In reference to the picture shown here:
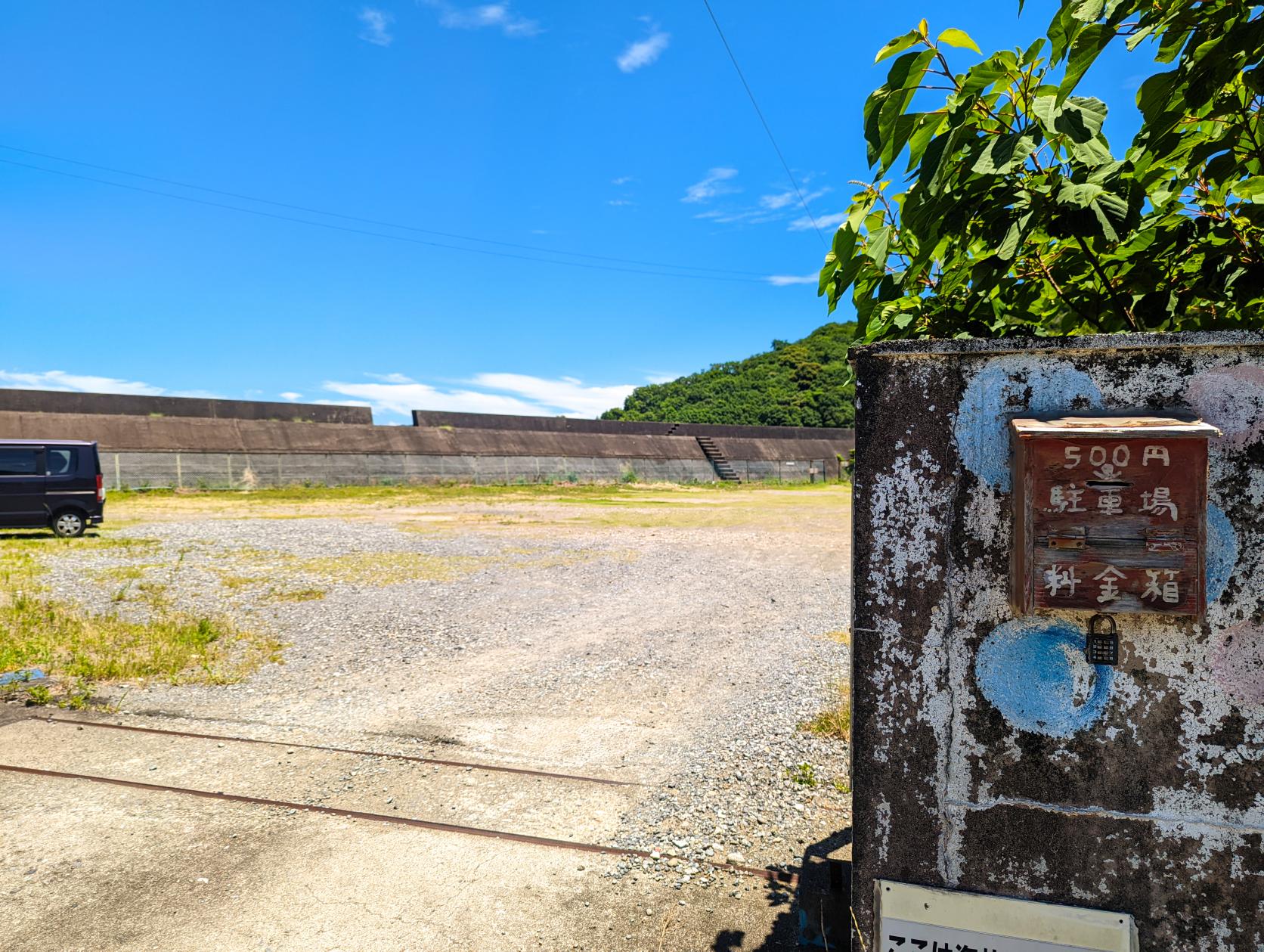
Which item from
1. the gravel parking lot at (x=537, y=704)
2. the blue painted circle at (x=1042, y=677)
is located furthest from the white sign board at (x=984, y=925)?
the gravel parking lot at (x=537, y=704)

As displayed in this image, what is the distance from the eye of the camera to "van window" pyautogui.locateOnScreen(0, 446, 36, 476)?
1263cm

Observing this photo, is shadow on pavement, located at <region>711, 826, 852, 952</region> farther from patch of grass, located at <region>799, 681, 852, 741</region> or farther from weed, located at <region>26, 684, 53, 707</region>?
weed, located at <region>26, 684, 53, 707</region>

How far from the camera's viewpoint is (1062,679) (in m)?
1.73

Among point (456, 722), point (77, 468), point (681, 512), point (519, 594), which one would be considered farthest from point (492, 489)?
point (456, 722)

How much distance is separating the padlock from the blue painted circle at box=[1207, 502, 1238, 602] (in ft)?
0.71

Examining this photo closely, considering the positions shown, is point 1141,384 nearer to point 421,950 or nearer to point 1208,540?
point 1208,540

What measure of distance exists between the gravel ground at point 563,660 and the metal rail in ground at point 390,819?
7cm

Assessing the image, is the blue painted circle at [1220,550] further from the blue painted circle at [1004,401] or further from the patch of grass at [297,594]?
the patch of grass at [297,594]

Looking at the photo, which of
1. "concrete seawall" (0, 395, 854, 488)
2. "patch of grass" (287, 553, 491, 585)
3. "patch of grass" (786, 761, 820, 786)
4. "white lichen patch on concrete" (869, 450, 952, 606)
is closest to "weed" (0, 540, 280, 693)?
"patch of grass" (287, 553, 491, 585)

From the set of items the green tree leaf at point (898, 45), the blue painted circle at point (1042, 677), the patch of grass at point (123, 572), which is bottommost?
the patch of grass at point (123, 572)

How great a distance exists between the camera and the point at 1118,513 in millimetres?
1589

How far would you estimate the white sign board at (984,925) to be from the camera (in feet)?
5.66

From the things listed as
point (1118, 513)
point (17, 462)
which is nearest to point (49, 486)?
point (17, 462)

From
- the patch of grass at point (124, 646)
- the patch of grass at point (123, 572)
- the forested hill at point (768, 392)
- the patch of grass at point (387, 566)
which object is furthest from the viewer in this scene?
the forested hill at point (768, 392)
